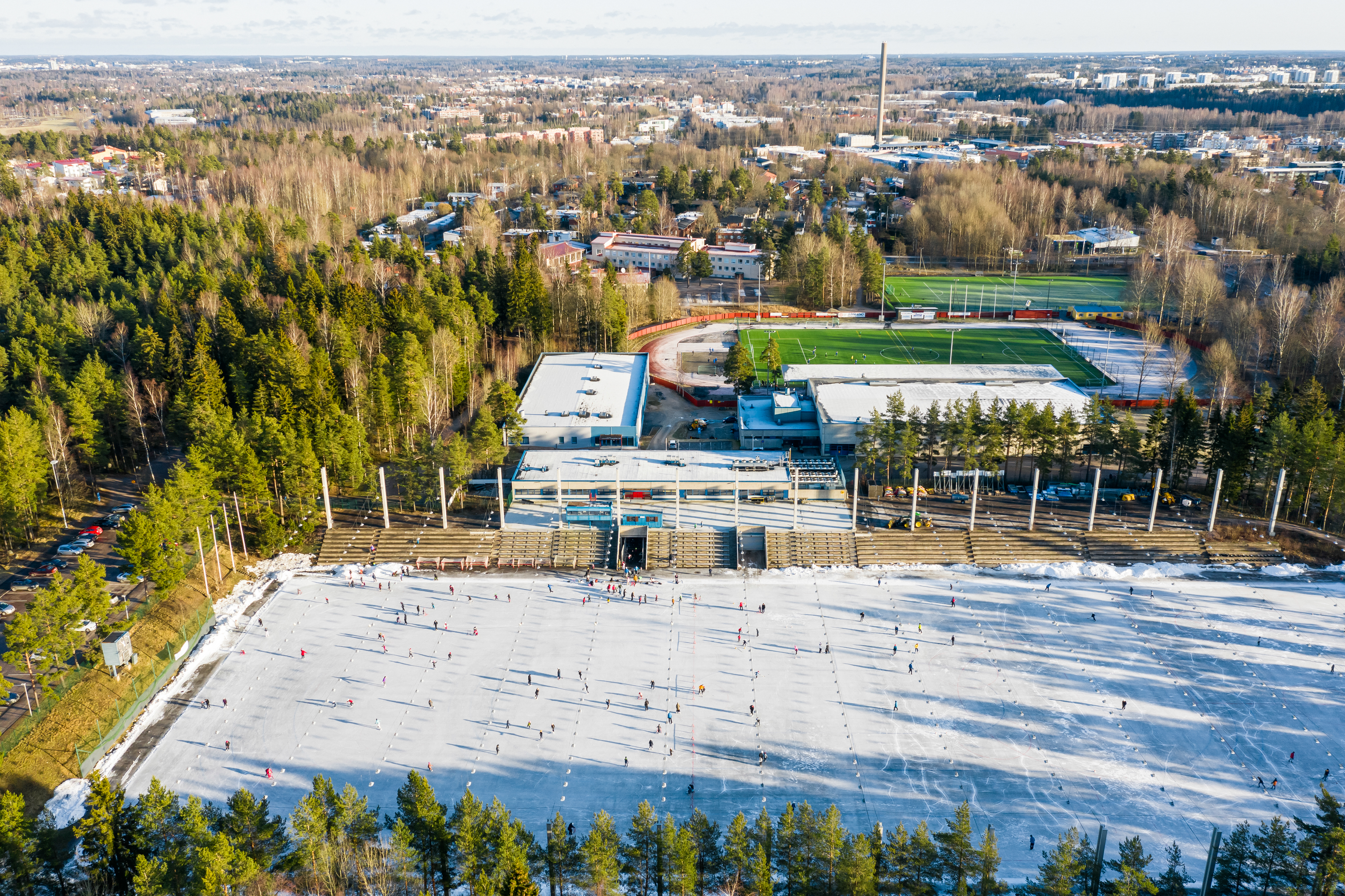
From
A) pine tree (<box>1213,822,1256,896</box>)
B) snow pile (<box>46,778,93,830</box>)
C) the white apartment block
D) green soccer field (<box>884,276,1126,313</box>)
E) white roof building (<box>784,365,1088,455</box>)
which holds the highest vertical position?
the white apartment block

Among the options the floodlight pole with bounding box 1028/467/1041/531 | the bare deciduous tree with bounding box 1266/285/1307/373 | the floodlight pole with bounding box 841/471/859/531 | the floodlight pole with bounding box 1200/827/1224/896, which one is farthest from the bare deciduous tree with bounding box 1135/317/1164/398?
the floodlight pole with bounding box 1200/827/1224/896

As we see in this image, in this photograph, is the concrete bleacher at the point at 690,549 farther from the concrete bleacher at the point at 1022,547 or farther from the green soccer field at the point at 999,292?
the green soccer field at the point at 999,292

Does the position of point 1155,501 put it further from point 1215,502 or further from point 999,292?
point 999,292

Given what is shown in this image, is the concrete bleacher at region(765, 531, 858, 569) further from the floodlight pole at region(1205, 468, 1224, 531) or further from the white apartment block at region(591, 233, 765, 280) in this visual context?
the white apartment block at region(591, 233, 765, 280)

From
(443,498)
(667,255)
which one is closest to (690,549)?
(443,498)

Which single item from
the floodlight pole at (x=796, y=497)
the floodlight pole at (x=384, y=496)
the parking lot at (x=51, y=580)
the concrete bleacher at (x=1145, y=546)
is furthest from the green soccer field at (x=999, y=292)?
the parking lot at (x=51, y=580)

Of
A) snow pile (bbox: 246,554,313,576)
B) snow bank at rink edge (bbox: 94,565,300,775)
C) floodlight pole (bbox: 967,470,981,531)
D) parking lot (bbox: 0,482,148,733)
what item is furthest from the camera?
floodlight pole (bbox: 967,470,981,531)

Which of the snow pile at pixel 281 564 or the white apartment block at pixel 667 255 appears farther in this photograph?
the white apartment block at pixel 667 255
